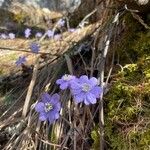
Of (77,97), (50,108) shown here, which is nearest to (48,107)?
(50,108)

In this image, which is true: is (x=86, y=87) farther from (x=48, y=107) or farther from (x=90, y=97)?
(x=48, y=107)

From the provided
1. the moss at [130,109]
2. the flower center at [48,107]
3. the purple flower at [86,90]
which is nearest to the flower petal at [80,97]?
the purple flower at [86,90]

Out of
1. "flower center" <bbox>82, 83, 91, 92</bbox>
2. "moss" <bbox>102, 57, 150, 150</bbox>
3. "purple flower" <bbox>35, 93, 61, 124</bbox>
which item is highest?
"flower center" <bbox>82, 83, 91, 92</bbox>

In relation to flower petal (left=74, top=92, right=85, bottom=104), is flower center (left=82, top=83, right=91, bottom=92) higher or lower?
higher

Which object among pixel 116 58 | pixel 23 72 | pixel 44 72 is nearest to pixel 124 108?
pixel 116 58

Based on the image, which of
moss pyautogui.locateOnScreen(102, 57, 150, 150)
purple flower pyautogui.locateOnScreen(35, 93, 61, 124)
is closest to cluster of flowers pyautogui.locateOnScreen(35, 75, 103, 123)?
purple flower pyautogui.locateOnScreen(35, 93, 61, 124)

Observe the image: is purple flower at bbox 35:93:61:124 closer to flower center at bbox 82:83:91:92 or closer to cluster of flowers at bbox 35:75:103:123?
cluster of flowers at bbox 35:75:103:123

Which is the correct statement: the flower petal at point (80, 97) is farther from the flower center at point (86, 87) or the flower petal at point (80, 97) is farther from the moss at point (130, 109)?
the moss at point (130, 109)

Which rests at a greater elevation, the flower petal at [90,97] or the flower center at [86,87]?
the flower center at [86,87]
